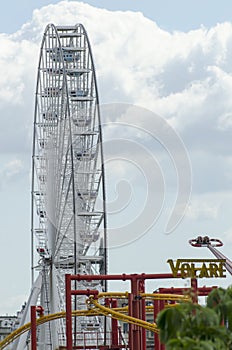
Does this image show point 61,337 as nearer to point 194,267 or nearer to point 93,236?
point 93,236

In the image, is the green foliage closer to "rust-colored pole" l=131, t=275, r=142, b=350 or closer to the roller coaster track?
the roller coaster track

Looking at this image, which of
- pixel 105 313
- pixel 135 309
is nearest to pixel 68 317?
pixel 105 313

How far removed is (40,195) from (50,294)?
7714 mm

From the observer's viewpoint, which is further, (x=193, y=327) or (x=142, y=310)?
(x=142, y=310)

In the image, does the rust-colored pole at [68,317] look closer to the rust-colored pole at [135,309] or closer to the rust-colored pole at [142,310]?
the rust-colored pole at [135,309]

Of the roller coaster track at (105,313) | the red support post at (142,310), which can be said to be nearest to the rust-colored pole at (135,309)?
the red support post at (142,310)

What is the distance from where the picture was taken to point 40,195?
2245 inches

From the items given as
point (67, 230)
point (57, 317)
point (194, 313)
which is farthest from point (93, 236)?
point (194, 313)

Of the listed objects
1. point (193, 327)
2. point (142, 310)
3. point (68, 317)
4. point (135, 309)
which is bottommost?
point (193, 327)

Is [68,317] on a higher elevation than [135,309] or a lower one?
lower

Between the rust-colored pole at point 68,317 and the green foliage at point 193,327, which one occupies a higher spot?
the rust-colored pole at point 68,317

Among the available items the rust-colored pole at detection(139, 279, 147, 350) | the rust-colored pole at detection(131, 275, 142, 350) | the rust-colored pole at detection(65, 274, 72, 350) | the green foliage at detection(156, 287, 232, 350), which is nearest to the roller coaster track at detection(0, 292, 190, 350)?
the rust-colored pole at detection(131, 275, 142, 350)

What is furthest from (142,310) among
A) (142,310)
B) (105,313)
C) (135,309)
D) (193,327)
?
(193,327)

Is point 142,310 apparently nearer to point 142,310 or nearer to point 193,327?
point 142,310
